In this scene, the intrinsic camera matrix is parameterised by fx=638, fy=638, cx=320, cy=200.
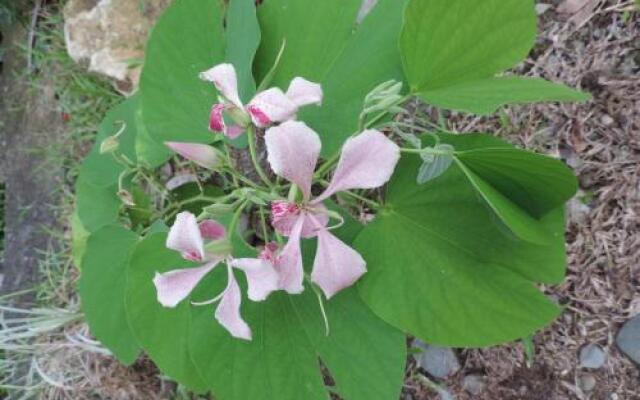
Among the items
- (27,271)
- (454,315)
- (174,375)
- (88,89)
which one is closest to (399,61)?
(454,315)

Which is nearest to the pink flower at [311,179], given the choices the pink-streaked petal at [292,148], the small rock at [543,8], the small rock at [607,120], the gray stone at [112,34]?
the pink-streaked petal at [292,148]

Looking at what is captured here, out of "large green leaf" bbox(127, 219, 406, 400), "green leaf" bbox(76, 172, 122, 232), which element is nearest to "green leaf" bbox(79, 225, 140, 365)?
"green leaf" bbox(76, 172, 122, 232)

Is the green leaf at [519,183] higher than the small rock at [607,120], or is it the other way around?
the green leaf at [519,183]

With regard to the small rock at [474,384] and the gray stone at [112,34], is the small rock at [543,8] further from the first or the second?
the gray stone at [112,34]

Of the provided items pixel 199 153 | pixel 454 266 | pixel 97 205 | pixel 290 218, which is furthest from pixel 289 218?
pixel 97 205

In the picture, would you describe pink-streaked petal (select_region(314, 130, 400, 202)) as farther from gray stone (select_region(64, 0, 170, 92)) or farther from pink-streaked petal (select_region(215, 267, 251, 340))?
gray stone (select_region(64, 0, 170, 92))

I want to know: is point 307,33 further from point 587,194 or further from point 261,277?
point 587,194
